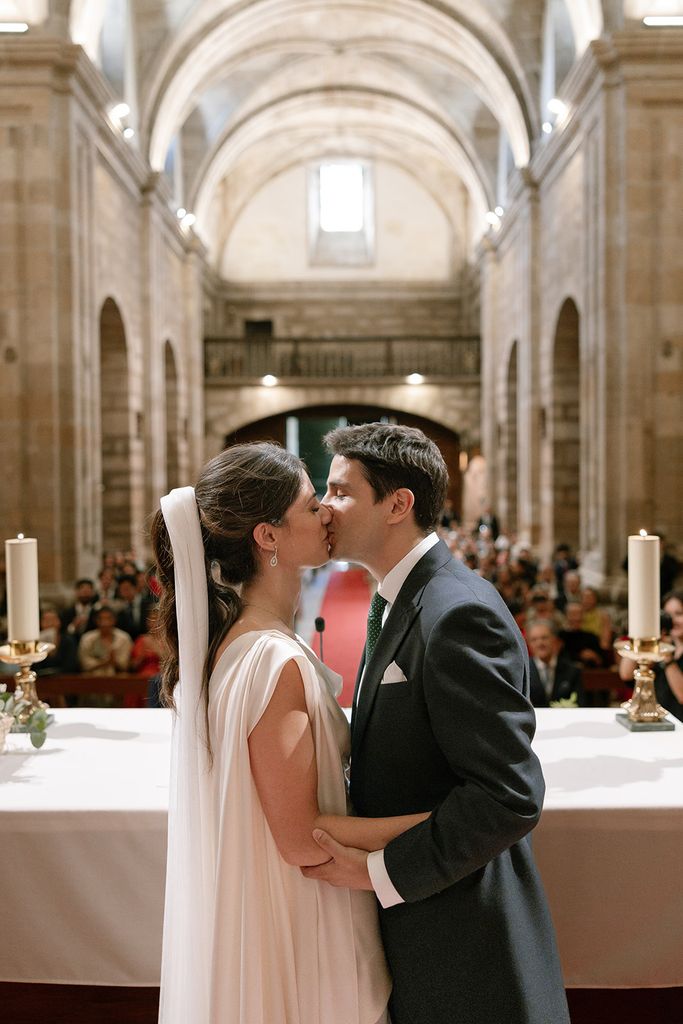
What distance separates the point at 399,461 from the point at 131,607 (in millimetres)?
7480

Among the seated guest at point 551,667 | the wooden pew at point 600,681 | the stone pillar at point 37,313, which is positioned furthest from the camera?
the stone pillar at point 37,313

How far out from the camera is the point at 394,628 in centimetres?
199

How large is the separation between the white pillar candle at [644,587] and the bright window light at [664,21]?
957cm

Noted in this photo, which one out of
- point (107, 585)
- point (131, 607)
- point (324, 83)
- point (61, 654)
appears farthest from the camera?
point (324, 83)

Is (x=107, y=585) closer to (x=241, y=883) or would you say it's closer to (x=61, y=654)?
(x=61, y=654)

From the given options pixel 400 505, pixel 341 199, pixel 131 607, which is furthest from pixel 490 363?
pixel 400 505

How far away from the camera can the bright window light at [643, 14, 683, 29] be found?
1041 cm

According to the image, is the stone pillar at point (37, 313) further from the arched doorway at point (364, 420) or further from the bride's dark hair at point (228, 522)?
the arched doorway at point (364, 420)

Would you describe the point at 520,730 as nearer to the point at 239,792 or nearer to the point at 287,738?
the point at 287,738

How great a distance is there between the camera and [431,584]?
6.49 ft

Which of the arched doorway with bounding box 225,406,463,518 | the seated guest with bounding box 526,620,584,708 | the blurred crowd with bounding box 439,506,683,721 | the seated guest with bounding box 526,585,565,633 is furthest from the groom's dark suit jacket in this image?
the arched doorway with bounding box 225,406,463,518

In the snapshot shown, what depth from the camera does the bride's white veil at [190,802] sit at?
1983 millimetres

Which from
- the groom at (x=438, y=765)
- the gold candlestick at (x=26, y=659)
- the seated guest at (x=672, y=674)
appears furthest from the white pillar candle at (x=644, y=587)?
the gold candlestick at (x=26, y=659)

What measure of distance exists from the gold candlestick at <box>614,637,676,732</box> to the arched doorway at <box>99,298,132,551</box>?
12.8 metres
